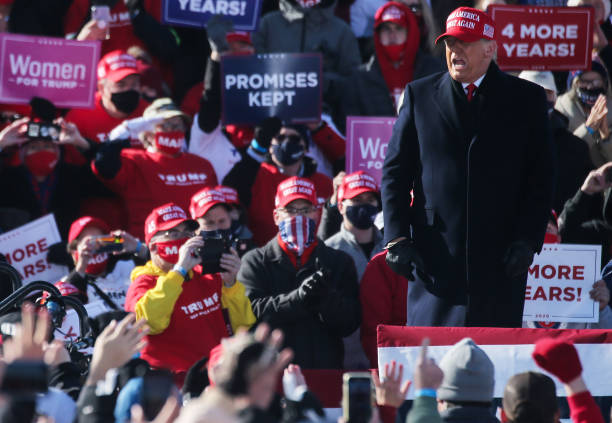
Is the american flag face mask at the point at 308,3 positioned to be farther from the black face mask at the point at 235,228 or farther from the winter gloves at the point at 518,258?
the winter gloves at the point at 518,258

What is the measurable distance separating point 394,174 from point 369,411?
6.92 ft

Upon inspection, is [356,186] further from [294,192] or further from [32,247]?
[32,247]

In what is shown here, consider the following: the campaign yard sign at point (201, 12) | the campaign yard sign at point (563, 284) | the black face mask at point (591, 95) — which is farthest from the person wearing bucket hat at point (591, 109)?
the campaign yard sign at point (201, 12)

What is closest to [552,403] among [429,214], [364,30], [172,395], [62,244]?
[172,395]

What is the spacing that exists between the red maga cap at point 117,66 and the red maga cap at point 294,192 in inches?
80.3

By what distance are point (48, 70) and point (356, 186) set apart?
8.58 ft

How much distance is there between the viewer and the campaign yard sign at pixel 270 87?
A: 952 cm

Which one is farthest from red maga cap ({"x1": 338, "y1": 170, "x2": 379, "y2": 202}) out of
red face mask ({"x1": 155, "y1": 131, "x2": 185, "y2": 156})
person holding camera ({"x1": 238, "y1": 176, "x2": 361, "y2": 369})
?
red face mask ({"x1": 155, "y1": 131, "x2": 185, "y2": 156})

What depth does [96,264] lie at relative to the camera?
8.72m

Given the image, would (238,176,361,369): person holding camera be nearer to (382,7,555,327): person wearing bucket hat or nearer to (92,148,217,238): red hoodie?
(92,148,217,238): red hoodie

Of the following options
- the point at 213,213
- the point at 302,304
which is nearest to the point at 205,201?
the point at 213,213

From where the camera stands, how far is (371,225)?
8.38 m

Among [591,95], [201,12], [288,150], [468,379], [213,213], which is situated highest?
[201,12]

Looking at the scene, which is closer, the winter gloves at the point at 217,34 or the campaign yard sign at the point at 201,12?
the winter gloves at the point at 217,34
